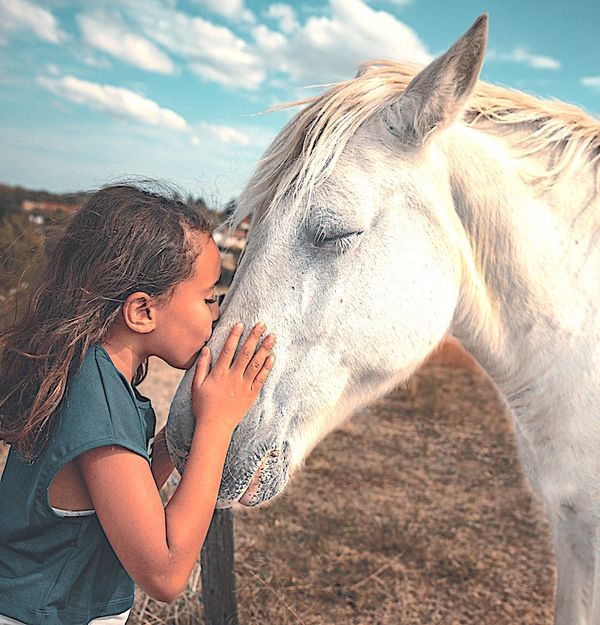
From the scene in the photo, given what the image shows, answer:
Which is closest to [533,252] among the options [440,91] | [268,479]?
[440,91]

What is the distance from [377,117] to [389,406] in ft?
18.4

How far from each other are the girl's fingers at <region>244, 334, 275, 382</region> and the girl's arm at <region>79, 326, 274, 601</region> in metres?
0.12

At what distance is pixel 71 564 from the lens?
130 centimetres

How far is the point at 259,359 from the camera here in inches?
54.1

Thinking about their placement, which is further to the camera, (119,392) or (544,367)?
(544,367)

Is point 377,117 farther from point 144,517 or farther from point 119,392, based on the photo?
point 144,517

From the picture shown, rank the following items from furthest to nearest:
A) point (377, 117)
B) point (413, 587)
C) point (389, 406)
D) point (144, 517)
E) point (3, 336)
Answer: point (389, 406) → point (413, 587) → point (377, 117) → point (3, 336) → point (144, 517)

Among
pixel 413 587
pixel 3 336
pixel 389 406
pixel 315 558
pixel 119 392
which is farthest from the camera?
pixel 389 406

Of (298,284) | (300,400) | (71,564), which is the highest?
(298,284)

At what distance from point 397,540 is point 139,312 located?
3043 millimetres

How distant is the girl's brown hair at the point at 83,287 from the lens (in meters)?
1.29

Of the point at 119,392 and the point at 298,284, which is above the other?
the point at 298,284

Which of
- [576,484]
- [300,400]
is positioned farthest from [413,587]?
[300,400]

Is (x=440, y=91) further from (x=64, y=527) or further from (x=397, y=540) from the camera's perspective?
(x=397, y=540)
